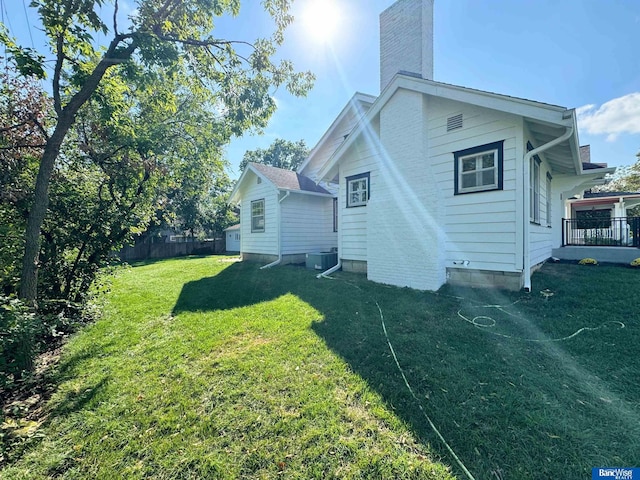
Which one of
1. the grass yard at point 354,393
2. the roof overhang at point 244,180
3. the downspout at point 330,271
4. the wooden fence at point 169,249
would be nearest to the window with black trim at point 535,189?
the grass yard at point 354,393

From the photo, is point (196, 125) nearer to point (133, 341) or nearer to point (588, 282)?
point (133, 341)

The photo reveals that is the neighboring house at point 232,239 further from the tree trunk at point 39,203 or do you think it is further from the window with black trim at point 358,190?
the tree trunk at point 39,203

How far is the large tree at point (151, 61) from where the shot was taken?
3539 millimetres

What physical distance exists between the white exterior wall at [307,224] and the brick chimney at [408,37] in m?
5.73

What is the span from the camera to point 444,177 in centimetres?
663

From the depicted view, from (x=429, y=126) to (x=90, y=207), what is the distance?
7.69 m

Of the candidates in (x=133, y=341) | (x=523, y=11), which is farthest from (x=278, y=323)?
(x=523, y=11)

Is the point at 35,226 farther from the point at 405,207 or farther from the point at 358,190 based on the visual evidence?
the point at 358,190

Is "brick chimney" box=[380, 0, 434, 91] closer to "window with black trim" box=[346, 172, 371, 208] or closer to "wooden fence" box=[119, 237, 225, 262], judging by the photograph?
"window with black trim" box=[346, 172, 371, 208]

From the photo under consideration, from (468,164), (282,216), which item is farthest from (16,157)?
(468,164)

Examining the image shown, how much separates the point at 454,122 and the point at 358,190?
10.8ft

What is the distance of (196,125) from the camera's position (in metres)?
8.43

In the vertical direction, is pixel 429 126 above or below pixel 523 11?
below

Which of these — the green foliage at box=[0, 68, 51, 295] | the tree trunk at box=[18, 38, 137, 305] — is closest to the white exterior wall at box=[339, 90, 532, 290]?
the tree trunk at box=[18, 38, 137, 305]
